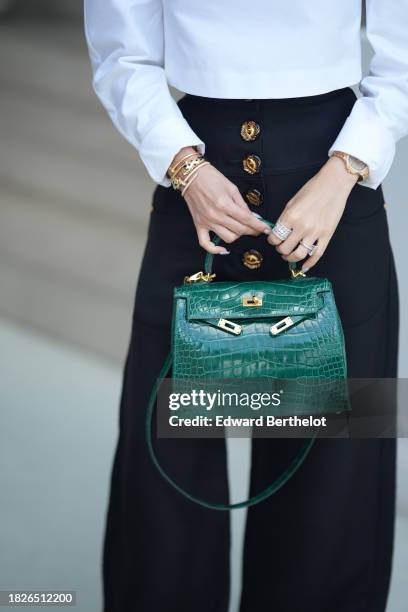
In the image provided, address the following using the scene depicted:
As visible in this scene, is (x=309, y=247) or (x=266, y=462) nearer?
(x=309, y=247)

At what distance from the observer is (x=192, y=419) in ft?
3.78

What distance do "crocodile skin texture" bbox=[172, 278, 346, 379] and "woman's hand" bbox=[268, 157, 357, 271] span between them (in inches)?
2.2

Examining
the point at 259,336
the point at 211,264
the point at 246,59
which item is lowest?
the point at 259,336

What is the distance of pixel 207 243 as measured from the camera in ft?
3.83

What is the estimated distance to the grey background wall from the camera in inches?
72.1

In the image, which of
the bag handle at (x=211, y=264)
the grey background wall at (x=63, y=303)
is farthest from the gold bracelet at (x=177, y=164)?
the grey background wall at (x=63, y=303)

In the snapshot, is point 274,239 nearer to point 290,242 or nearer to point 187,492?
point 290,242

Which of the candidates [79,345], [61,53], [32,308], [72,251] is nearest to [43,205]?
[72,251]

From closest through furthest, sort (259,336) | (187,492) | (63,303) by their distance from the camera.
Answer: (259,336)
(187,492)
(63,303)

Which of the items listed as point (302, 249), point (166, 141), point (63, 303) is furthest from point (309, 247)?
point (63, 303)

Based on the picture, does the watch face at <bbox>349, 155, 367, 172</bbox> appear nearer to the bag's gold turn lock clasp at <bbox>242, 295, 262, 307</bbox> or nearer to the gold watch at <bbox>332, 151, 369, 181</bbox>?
the gold watch at <bbox>332, 151, 369, 181</bbox>

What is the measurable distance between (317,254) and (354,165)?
0.13 m

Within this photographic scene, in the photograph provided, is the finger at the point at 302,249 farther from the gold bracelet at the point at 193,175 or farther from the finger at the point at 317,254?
the gold bracelet at the point at 193,175

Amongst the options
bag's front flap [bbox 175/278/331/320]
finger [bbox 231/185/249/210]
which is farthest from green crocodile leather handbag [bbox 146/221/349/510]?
finger [bbox 231/185/249/210]
